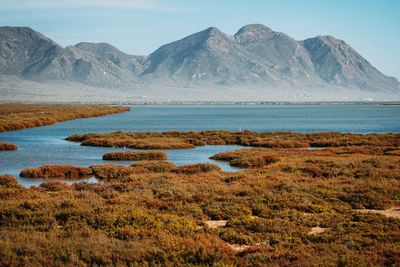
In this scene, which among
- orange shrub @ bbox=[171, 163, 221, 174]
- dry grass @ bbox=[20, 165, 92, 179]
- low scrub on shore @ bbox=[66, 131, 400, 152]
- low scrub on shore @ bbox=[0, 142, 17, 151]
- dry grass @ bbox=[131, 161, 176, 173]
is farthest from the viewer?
low scrub on shore @ bbox=[66, 131, 400, 152]

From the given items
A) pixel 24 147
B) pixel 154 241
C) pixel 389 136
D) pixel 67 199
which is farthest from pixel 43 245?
pixel 389 136

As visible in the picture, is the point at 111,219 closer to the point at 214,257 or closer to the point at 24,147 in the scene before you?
the point at 214,257

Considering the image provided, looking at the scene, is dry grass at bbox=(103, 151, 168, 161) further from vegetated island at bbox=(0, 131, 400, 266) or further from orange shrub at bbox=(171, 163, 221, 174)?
vegetated island at bbox=(0, 131, 400, 266)

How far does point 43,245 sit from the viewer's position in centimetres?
1811

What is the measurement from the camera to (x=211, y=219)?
24.0m

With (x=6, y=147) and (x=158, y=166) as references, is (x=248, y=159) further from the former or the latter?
(x=6, y=147)

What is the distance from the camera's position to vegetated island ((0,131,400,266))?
17125 millimetres

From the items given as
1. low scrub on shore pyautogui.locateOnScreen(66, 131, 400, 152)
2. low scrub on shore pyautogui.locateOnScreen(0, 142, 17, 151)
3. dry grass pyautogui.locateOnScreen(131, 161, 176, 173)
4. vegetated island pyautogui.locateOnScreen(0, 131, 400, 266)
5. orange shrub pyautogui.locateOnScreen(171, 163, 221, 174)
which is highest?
vegetated island pyautogui.locateOnScreen(0, 131, 400, 266)

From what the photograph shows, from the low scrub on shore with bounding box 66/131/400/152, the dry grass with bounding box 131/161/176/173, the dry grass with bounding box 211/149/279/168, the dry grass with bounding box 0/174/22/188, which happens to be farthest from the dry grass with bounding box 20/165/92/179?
the low scrub on shore with bounding box 66/131/400/152

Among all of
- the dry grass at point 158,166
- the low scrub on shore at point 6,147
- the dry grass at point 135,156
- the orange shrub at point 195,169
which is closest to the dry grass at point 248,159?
the dry grass at point 135,156

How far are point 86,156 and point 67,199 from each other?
30580 mm

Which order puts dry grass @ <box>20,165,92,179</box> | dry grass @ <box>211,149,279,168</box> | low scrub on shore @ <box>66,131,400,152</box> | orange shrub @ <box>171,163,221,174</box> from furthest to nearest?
low scrub on shore @ <box>66,131,400,152</box> < dry grass @ <box>211,149,279,168</box> < dry grass @ <box>20,165,92,179</box> < orange shrub @ <box>171,163,221,174</box>

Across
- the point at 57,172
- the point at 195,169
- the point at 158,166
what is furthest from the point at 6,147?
the point at 195,169

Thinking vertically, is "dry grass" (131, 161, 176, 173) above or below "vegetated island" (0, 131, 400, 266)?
below
